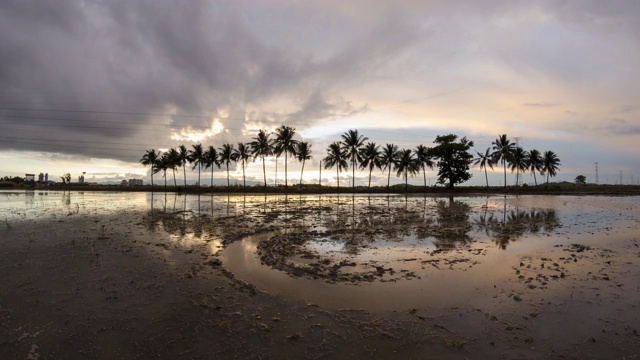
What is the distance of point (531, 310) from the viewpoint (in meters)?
6.62

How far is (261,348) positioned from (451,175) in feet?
247

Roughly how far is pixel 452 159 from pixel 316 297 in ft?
237

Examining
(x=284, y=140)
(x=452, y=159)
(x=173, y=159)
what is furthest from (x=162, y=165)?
(x=452, y=159)

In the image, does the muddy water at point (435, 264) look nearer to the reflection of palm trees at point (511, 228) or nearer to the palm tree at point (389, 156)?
the reflection of palm trees at point (511, 228)

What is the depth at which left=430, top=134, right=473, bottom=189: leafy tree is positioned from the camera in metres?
72.1

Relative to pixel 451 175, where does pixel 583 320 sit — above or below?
below

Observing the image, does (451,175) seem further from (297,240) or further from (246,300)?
(246,300)

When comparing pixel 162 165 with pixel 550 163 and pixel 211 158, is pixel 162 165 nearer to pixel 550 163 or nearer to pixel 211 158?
pixel 211 158

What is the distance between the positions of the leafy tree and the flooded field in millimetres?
60867

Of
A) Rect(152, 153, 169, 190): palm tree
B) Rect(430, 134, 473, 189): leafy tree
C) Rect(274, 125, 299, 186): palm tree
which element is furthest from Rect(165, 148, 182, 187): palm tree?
Rect(430, 134, 473, 189): leafy tree

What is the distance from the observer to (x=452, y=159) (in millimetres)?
72438

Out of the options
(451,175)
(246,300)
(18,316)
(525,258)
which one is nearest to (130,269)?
(18,316)

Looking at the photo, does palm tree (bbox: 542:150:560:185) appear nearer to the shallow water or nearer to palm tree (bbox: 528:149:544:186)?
palm tree (bbox: 528:149:544:186)

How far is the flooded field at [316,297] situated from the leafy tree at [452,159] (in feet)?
200
